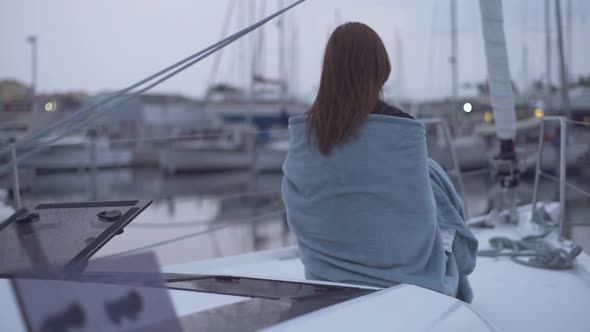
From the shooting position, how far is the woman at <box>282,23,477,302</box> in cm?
137

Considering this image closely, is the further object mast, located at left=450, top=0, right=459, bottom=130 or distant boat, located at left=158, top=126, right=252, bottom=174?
distant boat, located at left=158, top=126, right=252, bottom=174

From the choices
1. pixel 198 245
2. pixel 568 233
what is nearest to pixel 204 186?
pixel 198 245

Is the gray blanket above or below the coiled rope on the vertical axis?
above

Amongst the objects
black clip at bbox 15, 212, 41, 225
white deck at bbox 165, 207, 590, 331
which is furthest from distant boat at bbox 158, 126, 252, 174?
black clip at bbox 15, 212, 41, 225

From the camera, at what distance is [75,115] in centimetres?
175

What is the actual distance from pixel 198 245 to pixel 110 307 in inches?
243

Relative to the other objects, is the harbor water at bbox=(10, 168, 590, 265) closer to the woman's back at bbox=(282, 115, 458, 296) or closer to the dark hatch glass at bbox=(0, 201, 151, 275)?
the dark hatch glass at bbox=(0, 201, 151, 275)

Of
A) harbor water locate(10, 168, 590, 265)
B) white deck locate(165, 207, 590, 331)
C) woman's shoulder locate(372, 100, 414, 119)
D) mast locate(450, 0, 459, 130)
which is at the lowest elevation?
harbor water locate(10, 168, 590, 265)

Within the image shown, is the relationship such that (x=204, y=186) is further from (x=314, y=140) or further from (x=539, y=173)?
(x=314, y=140)

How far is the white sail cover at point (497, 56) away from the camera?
8.73 ft

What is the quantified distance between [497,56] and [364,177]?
164 cm

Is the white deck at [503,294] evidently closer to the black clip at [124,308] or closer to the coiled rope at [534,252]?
the coiled rope at [534,252]

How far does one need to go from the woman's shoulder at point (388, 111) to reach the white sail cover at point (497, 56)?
150 centimetres

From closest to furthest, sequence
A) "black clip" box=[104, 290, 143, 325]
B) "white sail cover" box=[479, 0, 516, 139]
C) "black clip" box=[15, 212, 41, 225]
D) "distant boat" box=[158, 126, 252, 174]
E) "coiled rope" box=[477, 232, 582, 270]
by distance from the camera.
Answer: "black clip" box=[104, 290, 143, 325] < "black clip" box=[15, 212, 41, 225] < "coiled rope" box=[477, 232, 582, 270] < "white sail cover" box=[479, 0, 516, 139] < "distant boat" box=[158, 126, 252, 174]
